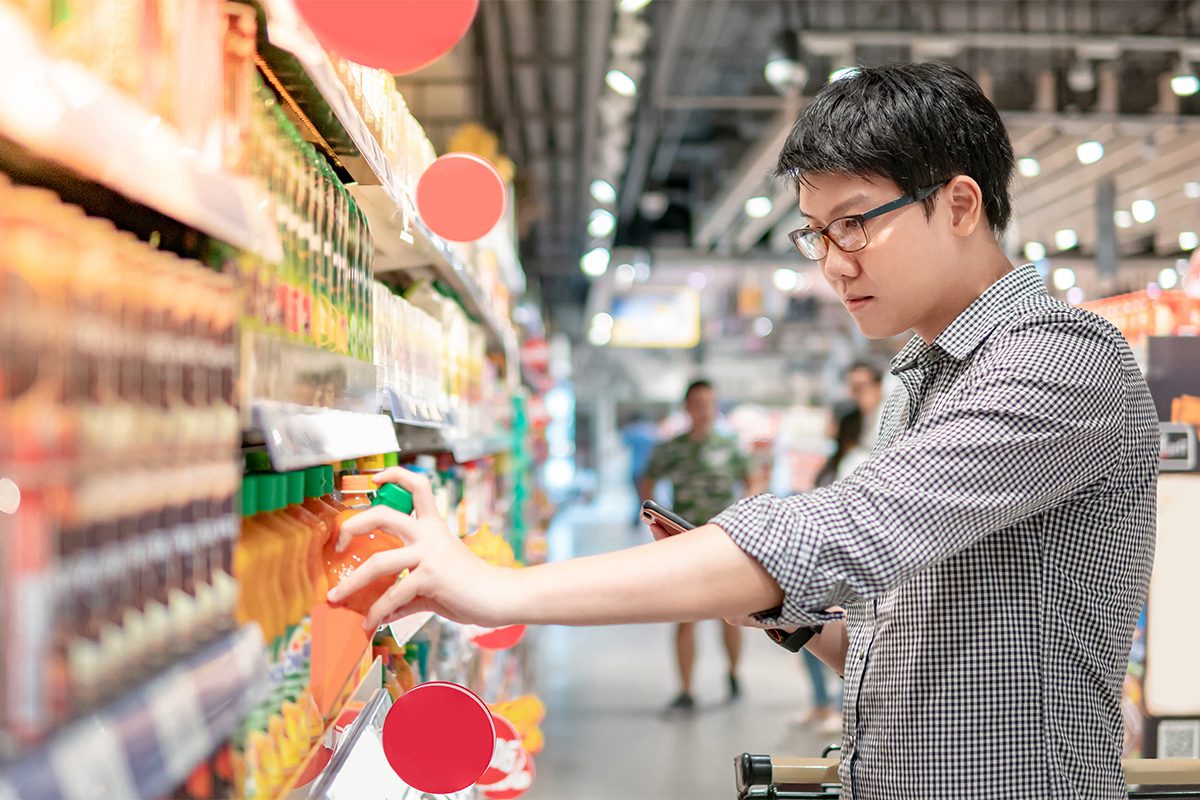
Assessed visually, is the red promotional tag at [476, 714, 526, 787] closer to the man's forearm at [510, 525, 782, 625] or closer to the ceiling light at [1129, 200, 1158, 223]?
the man's forearm at [510, 525, 782, 625]

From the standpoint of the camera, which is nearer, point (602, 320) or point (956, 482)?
point (956, 482)

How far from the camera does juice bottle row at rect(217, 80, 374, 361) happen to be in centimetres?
106

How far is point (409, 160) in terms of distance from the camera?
2537mm

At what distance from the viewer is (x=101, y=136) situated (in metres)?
0.64

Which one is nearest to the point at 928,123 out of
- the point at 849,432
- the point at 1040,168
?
the point at 849,432

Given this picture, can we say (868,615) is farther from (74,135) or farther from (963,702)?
(74,135)

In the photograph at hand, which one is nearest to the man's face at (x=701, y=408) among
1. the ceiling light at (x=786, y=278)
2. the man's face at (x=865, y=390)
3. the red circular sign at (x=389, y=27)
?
the man's face at (x=865, y=390)

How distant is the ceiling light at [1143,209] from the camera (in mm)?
12688

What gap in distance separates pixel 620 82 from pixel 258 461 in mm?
6870

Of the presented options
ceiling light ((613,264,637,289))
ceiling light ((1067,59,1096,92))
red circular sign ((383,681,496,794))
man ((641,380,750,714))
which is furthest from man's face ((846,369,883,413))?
ceiling light ((613,264,637,289))

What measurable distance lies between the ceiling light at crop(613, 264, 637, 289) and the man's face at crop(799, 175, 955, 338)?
47.4 feet

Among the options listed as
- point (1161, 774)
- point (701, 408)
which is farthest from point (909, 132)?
point (701, 408)

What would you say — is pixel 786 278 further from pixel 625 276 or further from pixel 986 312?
pixel 986 312

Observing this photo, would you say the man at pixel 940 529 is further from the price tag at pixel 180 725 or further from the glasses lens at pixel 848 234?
the price tag at pixel 180 725
